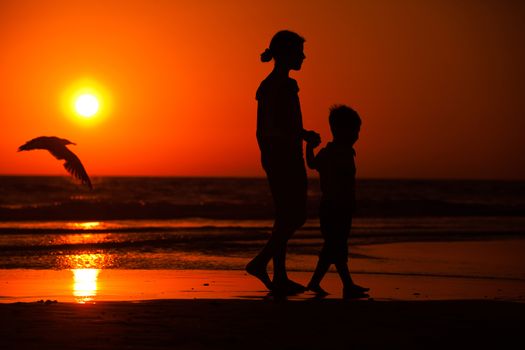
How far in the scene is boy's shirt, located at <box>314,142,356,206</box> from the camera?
23.9 feet

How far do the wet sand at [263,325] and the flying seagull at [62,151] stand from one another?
16.6 ft

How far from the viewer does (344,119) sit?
24.3ft

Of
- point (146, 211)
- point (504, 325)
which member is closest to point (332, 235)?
point (504, 325)

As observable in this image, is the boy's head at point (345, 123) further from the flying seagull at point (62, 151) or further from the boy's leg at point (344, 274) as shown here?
the flying seagull at point (62, 151)

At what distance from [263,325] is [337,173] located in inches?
89.4

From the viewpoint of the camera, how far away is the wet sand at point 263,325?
474 centimetres

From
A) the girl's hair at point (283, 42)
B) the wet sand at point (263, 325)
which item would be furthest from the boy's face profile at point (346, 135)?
the wet sand at point (263, 325)

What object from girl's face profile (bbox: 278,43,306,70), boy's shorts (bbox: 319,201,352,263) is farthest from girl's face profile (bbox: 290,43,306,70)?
boy's shorts (bbox: 319,201,352,263)

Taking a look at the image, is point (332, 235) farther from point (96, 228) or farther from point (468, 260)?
point (96, 228)

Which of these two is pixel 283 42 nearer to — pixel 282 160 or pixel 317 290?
pixel 282 160

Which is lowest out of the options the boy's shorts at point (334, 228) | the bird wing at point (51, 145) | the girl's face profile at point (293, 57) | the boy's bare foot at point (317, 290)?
the boy's bare foot at point (317, 290)

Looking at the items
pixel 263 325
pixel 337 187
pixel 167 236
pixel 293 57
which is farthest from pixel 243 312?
pixel 167 236

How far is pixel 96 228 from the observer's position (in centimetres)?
1930

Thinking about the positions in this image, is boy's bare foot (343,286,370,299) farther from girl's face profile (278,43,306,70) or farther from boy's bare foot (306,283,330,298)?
girl's face profile (278,43,306,70)
